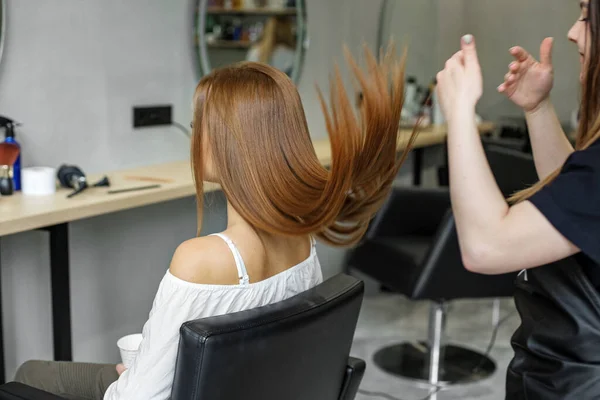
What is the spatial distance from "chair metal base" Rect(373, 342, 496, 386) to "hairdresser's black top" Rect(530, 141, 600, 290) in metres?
A: 2.11

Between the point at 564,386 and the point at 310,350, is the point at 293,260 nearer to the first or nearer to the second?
the point at 310,350

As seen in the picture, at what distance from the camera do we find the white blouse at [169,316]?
131 cm

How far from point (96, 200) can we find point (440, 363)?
5.51 feet

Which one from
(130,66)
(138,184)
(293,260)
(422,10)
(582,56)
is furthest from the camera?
(422,10)

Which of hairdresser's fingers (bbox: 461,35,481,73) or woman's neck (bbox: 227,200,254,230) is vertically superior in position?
hairdresser's fingers (bbox: 461,35,481,73)

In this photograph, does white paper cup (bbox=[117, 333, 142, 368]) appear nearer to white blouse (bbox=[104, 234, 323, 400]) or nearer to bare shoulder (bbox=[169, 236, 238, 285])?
white blouse (bbox=[104, 234, 323, 400])

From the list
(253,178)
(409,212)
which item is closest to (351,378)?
(253,178)

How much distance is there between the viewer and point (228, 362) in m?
1.20

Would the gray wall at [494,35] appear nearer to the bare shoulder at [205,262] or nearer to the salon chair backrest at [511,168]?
the salon chair backrest at [511,168]

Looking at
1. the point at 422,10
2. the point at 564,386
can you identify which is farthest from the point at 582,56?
the point at 422,10

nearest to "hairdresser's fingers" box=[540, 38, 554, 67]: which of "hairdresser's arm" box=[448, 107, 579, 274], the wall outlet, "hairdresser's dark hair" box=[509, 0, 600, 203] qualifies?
"hairdresser's dark hair" box=[509, 0, 600, 203]

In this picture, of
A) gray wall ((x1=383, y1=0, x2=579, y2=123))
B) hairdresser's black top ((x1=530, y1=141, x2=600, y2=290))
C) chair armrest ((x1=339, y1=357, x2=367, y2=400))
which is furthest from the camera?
gray wall ((x1=383, y1=0, x2=579, y2=123))

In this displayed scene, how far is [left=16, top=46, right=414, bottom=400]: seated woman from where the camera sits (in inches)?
52.2

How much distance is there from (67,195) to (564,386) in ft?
4.82
